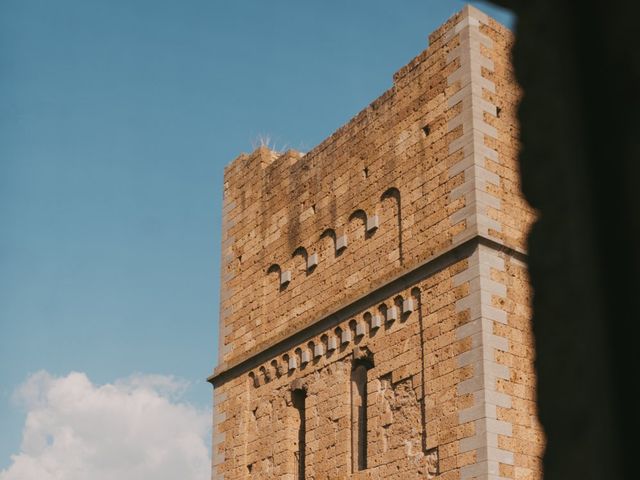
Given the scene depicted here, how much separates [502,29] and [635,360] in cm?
1201

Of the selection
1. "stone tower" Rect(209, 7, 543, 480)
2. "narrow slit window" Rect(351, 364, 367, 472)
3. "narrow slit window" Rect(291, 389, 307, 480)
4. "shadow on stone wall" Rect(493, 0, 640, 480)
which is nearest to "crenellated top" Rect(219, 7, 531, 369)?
"stone tower" Rect(209, 7, 543, 480)

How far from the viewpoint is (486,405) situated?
11.8m

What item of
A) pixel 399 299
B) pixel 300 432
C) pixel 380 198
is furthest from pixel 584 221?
pixel 300 432

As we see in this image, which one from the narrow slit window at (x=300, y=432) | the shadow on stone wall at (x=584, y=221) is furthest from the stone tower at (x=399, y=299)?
the shadow on stone wall at (x=584, y=221)

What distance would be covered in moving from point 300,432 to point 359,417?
153 centimetres

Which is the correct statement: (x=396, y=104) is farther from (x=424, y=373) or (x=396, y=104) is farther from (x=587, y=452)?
(x=587, y=452)

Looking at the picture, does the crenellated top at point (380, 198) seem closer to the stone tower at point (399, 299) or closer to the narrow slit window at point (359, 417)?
the stone tower at point (399, 299)

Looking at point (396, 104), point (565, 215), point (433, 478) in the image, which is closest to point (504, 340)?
point (433, 478)

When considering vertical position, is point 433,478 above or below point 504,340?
below

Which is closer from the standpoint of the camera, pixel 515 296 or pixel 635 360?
pixel 635 360

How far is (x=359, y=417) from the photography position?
13.8 meters

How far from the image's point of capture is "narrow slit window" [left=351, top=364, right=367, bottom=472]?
13.6 metres

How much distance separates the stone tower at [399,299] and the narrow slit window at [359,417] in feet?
0.07

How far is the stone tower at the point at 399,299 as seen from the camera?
40.4ft
